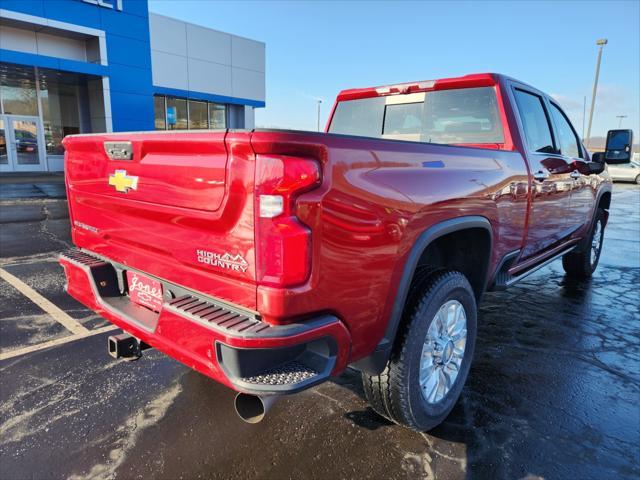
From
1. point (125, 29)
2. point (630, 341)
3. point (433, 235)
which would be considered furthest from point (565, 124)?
point (125, 29)

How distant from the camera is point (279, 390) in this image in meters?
1.73

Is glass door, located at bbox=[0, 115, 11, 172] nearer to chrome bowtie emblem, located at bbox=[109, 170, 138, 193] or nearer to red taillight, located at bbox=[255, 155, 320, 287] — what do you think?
chrome bowtie emblem, located at bbox=[109, 170, 138, 193]

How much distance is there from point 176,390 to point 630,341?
380 cm

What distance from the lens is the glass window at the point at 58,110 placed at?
781 inches

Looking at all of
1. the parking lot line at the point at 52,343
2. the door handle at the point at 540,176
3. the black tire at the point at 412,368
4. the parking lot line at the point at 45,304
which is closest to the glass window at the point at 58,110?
the parking lot line at the point at 45,304

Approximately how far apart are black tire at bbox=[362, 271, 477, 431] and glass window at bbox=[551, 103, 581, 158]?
2618 mm

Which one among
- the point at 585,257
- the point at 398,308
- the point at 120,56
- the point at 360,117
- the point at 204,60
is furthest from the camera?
the point at 204,60

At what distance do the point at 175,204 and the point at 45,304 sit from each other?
3.25 metres

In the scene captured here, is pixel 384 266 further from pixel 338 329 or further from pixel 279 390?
pixel 279 390

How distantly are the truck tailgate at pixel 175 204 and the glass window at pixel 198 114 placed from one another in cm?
2271

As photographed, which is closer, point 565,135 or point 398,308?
point 398,308

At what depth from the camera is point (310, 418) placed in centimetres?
273

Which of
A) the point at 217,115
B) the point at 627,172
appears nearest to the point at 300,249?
the point at 217,115

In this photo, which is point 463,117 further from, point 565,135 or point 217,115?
point 217,115
